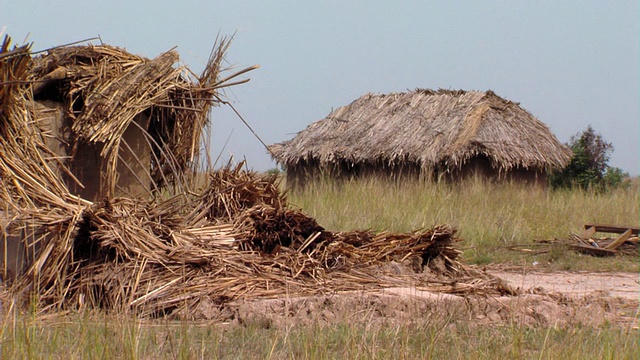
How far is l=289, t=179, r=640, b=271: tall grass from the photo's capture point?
961cm

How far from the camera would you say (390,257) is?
6.09 m

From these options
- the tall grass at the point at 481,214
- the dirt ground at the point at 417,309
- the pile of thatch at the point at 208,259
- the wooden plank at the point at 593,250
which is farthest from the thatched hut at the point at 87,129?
the wooden plank at the point at 593,250

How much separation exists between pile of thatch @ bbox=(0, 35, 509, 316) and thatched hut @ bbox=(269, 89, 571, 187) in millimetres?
9880

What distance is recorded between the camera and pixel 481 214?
11.7 m

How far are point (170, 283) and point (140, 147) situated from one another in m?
1.77

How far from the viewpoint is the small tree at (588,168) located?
24734mm

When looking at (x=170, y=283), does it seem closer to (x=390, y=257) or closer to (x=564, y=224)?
(x=390, y=257)

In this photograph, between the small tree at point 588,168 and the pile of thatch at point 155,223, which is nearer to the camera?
the pile of thatch at point 155,223

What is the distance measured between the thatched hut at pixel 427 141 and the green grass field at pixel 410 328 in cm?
103

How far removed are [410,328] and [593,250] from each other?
6.31 meters

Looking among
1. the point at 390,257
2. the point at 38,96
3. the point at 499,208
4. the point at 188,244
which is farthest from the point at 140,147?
the point at 499,208

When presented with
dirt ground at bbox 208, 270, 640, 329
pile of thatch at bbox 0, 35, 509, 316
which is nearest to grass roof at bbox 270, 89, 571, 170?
pile of thatch at bbox 0, 35, 509, 316

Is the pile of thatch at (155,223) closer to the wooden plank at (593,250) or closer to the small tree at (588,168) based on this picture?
the wooden plank at (593,250)

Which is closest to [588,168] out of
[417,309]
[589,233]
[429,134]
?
[429,134]
